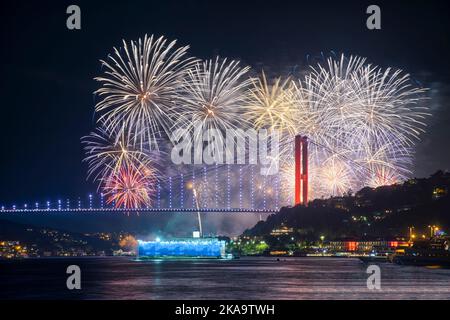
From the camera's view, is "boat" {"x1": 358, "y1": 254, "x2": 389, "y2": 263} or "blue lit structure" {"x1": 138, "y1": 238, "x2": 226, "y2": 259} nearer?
"boat" {"x1": 358, "y1": 254, "x2": 389, "y2": 263}

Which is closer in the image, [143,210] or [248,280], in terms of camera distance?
[248,280]

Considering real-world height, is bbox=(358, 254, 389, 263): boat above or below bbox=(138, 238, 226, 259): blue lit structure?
below

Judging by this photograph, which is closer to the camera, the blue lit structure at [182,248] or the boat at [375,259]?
the boat at [375,259]

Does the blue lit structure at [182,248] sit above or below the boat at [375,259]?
above

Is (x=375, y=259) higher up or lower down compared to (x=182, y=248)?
lower down

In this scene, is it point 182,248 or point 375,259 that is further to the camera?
point 182,248
